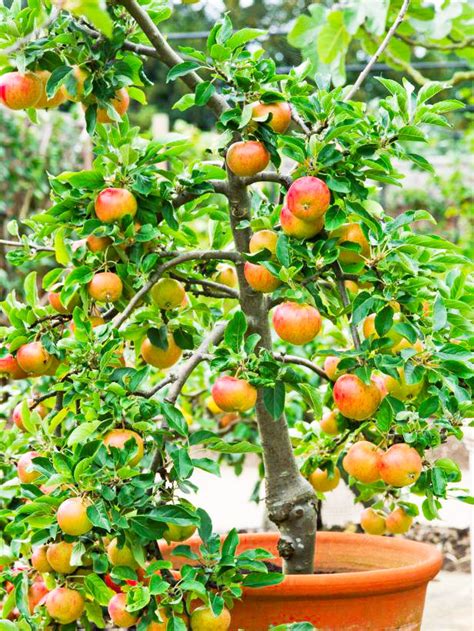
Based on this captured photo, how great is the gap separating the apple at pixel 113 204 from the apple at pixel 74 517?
0.40 m

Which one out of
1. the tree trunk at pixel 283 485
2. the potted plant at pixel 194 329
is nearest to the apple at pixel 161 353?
the potted plant at pixel 194 329

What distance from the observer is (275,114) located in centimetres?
126

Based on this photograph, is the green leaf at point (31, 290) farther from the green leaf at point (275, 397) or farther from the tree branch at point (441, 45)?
the tree branch at point (441, 45)

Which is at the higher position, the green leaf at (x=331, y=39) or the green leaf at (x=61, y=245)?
the green leaf at (x=331, y=39)

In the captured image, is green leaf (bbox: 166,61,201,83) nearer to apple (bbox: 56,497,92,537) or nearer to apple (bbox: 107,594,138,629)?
apple (bbox: 56,497,92,537)

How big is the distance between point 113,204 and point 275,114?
0.85ft

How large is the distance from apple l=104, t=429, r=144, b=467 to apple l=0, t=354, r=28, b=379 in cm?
25

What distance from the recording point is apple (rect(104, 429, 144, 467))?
118 cm

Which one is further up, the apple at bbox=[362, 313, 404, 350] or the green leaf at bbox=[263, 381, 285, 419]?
the apple at bbox=[362, 313, 404, 350]

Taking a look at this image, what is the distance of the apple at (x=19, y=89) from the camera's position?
1.31 m

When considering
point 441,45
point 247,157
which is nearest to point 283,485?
point 247,157

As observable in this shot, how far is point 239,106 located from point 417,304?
365mm

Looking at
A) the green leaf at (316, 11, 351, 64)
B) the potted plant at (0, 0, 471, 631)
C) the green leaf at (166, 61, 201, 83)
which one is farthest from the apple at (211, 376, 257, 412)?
the green leaf at (316, 11, 351, 64)

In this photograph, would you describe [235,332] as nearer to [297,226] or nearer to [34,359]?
[297,226]
